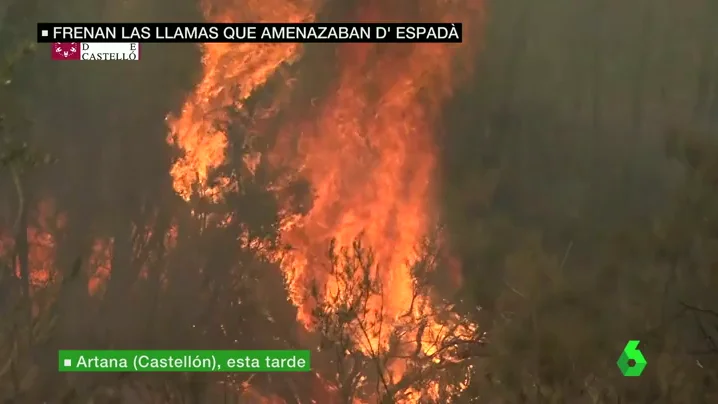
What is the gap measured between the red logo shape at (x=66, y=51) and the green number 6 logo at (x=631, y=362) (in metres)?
0.99

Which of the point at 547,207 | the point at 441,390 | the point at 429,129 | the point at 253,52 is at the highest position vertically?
the point at 253,52

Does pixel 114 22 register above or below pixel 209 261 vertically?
above

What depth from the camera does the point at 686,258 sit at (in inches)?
35.1

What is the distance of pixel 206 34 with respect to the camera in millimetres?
903

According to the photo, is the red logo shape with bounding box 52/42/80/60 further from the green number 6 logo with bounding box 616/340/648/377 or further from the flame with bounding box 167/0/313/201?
the green number 6 logo with bounding box 616/340/648/377

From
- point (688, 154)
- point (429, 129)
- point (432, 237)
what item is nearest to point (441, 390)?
point (432, 237)

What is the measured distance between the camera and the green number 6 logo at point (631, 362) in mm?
887

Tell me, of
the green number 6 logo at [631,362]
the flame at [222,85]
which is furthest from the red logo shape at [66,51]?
the green number 6 logo at [631,362]

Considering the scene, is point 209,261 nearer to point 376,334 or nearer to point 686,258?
point 376,334

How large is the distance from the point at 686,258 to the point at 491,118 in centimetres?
38

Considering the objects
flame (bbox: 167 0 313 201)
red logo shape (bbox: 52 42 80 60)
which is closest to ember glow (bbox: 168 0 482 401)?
flame (bbox: 167 0 313 201)
